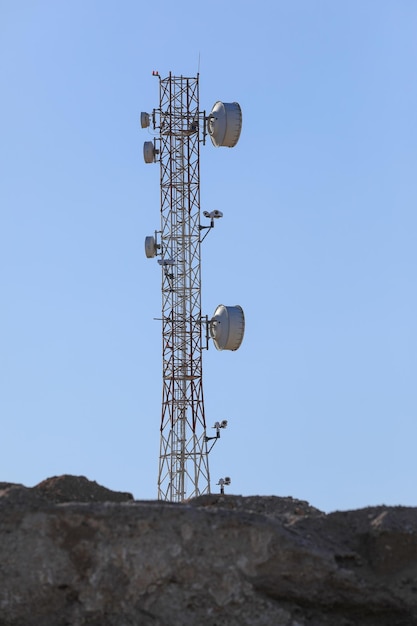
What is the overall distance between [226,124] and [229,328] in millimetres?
5403

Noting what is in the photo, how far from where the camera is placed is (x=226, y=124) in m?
34.1

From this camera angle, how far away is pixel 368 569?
1248 cm

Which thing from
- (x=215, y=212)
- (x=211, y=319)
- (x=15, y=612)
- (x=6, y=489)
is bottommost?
(x=15, y=612)

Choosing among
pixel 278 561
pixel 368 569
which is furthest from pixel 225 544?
pixel 368 569

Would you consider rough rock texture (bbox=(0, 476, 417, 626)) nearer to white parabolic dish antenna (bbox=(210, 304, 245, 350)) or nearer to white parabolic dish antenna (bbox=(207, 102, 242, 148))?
white parabolic dish antenna (bbox=(210, 304, 245, 350))

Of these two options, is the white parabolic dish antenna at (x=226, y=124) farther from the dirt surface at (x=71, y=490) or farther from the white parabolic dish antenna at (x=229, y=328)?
the dirt surface at (x=71, y=490)

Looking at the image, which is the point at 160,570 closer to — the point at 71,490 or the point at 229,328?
the point at 71,490

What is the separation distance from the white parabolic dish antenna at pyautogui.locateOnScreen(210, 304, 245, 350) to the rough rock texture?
69.8ft

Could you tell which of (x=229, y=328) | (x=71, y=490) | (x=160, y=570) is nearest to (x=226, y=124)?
(x=229, y=328)

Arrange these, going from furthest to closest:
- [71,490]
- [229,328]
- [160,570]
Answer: [229,328], [71,490], [160,570]

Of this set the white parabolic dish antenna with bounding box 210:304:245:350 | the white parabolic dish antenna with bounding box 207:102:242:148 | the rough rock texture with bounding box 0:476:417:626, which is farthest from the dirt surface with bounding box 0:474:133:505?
the white parabolic dish antenna with bounding box 207:102:242:148

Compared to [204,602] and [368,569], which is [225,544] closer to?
[204,602]

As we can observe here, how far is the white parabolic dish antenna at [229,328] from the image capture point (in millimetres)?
33562

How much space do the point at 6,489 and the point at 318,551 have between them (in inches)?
122
